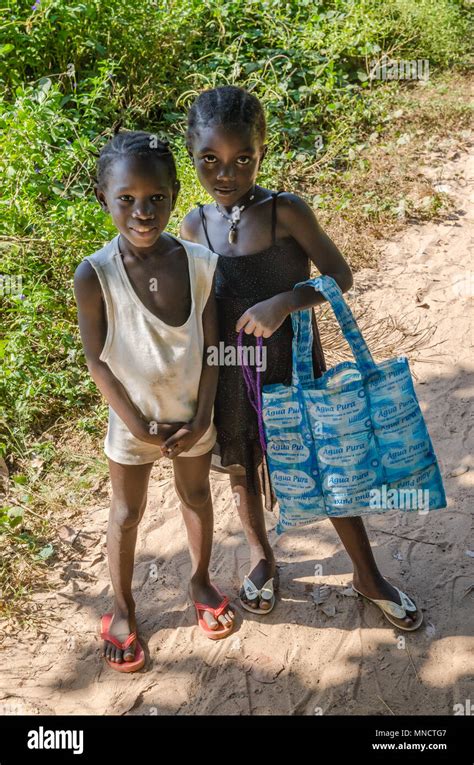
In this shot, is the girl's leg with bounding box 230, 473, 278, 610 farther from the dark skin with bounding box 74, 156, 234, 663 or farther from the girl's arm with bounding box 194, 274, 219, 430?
the girl's arm with bounding box 194, 274, 219, 430

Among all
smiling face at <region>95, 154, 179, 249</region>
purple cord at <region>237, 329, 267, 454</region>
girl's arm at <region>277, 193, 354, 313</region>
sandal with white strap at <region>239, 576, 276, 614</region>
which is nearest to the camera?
smiling face at <region>95, 154, 179, 249</region>

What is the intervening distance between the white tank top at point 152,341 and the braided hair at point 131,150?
0.20m

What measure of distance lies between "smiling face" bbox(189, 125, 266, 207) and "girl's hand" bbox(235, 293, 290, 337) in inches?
12.3

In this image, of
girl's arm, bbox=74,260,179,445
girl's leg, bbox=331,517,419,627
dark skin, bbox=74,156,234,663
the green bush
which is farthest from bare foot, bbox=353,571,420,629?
the green bush

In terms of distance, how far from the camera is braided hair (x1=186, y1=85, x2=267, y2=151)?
81.9 inches

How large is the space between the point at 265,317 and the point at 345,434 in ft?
1.39

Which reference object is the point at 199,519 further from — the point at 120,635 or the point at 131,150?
the point at 131,150

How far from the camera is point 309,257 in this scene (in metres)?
2.30

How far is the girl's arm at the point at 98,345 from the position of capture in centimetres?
206

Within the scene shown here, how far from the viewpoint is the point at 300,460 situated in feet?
7.61

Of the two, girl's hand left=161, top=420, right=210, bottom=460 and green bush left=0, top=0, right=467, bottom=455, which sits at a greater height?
green bush left=0, top=0, right=467, bottom=455

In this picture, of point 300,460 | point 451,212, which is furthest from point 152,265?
point 451,212

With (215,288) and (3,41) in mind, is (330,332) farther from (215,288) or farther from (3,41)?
(3,41)

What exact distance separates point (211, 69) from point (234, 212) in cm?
386
